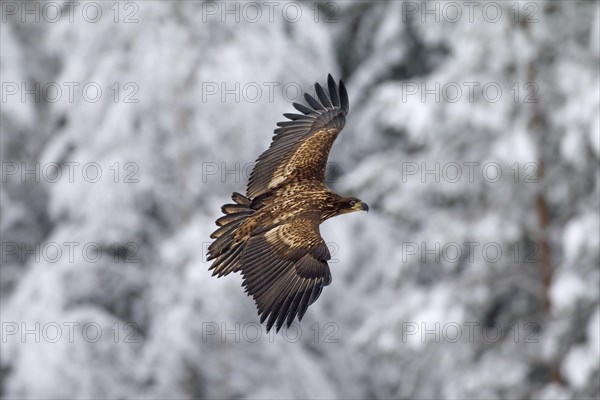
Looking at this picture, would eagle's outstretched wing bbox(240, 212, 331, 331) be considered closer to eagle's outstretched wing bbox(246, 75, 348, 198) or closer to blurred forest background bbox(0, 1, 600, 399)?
eagle's outstretched wing bbox(246, 75, 348, 198)

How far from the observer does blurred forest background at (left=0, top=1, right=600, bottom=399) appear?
1177cm

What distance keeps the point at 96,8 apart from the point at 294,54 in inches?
82.6

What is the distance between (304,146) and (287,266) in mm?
975

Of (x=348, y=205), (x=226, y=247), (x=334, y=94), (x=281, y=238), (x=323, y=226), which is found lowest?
(x=226, y=247)

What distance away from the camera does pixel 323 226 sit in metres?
12.7

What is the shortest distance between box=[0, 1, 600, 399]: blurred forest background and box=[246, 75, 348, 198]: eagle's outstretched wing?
3.97 m

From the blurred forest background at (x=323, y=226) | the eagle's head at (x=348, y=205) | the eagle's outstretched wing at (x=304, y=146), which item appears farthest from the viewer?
the blurred forest background at (x=323, y=226)

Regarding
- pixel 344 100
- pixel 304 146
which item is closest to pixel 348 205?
pixel 304 146

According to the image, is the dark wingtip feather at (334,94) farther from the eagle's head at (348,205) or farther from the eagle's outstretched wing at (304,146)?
the eagle's head at (348,205)

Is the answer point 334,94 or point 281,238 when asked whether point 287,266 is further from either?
point 334,94

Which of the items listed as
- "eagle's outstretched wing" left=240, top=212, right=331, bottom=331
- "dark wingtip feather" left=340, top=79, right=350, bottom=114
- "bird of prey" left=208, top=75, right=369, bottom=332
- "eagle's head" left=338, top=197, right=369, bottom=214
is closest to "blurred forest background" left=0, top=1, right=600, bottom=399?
"dark wingtip feather" left=340, top=79, right=350, bottom=114

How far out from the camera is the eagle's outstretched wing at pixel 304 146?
6898mm

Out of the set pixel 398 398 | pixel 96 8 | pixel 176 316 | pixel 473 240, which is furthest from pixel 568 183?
pixel 96 8

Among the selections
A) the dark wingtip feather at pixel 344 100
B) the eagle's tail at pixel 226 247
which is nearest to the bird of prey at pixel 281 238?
the eagle's tail at pixel 226 247
